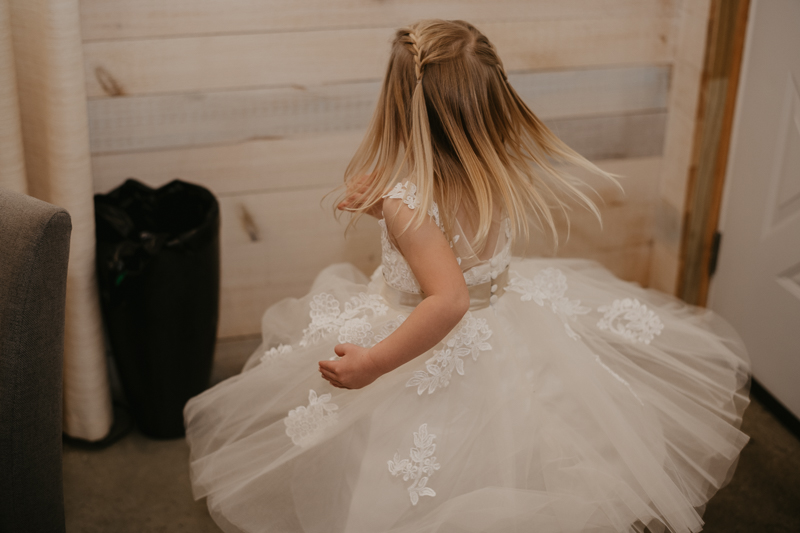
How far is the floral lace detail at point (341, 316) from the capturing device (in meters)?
1.30

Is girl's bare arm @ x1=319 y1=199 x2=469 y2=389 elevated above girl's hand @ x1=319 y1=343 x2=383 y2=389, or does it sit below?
above

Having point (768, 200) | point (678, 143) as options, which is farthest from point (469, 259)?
point (678, 143)

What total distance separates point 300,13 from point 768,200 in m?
1.32

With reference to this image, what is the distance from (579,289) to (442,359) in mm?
458

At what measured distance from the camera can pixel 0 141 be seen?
4.61 ft

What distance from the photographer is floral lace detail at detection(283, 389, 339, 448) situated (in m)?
1.26

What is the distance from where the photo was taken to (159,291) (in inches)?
61.3

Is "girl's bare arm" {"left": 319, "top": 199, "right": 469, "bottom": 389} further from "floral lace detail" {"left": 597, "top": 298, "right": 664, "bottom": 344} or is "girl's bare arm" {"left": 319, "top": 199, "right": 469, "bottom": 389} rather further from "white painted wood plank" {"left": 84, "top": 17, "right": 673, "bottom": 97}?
"white painted wood plank" {"left": 84, "top": 17, "right": 673, "bottom": 97}

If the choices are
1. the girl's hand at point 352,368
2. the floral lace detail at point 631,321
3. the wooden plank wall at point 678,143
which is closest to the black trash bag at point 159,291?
the girl's hand at point 352,368

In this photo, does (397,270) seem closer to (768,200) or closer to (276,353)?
(276,353)

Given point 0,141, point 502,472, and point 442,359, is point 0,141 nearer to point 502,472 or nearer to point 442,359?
point 442,359

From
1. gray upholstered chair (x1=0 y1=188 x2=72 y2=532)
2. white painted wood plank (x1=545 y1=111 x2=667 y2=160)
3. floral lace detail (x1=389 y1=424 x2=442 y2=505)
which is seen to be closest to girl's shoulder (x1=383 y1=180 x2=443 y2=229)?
floral lace detail (x1=389 y1=424 x2=442 y2=505)

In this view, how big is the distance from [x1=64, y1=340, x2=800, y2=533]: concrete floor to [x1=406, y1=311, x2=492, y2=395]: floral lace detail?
2.15 ft

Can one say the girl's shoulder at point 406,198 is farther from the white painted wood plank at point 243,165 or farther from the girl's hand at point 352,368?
the white painted wood plank at point 243,165
